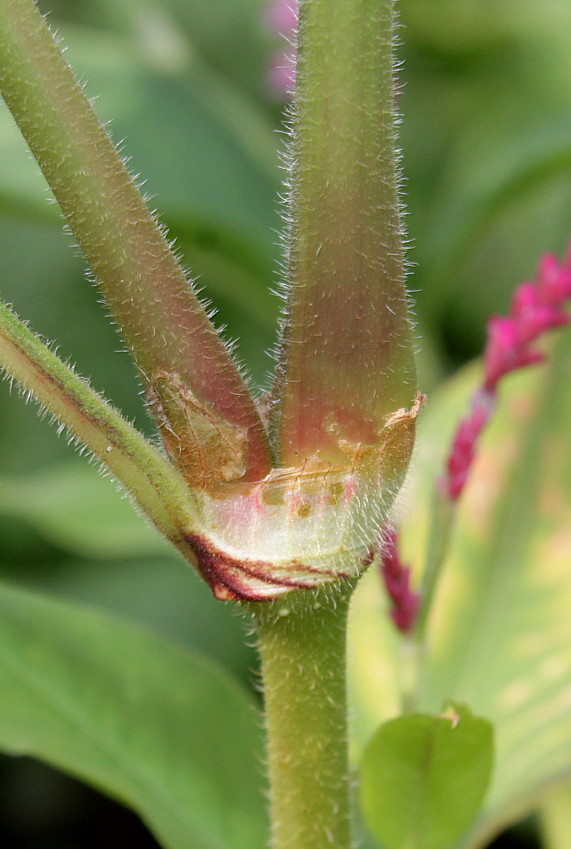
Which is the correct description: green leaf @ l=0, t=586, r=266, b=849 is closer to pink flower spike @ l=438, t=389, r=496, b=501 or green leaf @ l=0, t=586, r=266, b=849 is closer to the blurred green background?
pink flower spike @ l=438, t=389, r=496, b=501

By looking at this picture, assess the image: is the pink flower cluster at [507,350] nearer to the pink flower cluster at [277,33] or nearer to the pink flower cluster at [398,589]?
the pink flower cluster at [398,589]

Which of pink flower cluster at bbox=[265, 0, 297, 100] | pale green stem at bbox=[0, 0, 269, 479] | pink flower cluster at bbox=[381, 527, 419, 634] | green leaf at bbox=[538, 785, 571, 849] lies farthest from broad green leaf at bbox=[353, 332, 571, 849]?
pink flower cluster at bbox=[265, 0, 297, 100]

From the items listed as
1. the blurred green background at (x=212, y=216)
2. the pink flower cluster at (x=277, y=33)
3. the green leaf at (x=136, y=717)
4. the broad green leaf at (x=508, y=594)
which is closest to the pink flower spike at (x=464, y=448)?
the broad green leaf at (x=508, y=594)

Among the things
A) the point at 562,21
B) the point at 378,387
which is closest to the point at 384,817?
the point at 378,387

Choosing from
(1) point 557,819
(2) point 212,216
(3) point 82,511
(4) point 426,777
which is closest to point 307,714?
(4) point 426,777

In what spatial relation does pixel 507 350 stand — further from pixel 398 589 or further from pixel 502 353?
pixel 398 589

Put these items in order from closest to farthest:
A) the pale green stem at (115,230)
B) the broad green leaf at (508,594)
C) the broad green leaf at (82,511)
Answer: the pale green stem at (115,230) → the broad green leaf at (508,594) → the broad green leaf at (82,511)
